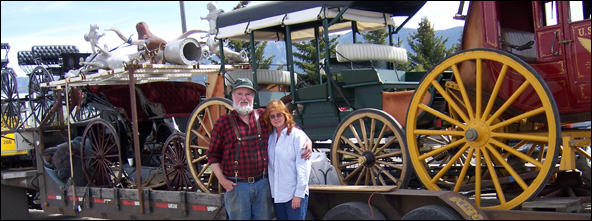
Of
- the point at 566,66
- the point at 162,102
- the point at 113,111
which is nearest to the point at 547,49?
the point at 566,66

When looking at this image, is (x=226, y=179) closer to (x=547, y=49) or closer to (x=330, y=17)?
(x=330, y=17)

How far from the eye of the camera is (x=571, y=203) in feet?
15.0

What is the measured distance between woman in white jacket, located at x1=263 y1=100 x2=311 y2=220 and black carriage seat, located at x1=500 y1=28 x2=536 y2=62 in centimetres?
191

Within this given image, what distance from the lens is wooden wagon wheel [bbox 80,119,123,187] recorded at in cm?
817

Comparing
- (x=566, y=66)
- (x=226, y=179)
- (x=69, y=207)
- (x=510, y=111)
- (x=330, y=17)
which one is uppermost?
(x=330, y=17)

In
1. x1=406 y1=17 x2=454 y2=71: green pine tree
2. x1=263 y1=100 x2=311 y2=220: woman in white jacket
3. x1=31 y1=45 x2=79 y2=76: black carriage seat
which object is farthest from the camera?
x1=406 y1=17 x2=454 y2=71: green pine tree

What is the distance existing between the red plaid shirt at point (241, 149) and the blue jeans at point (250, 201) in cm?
9

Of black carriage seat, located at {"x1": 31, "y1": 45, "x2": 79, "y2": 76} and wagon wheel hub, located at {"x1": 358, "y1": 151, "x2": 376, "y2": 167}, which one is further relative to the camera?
black carriage seat, located at {"x1": 31, "y1": 45, "x2": 79, "y2": 76}

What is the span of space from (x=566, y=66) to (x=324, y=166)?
8.12 feet

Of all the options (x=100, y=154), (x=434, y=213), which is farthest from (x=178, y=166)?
(x=434, y=213)

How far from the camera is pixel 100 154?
820 cm

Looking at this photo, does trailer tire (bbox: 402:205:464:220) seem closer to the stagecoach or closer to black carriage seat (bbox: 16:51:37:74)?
the stagecoach

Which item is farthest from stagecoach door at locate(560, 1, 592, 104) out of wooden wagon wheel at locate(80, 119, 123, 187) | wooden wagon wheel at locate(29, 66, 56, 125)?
wooden wagon wheel at locate(29, 66, 56, 125)

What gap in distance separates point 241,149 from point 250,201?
1.36 feet
